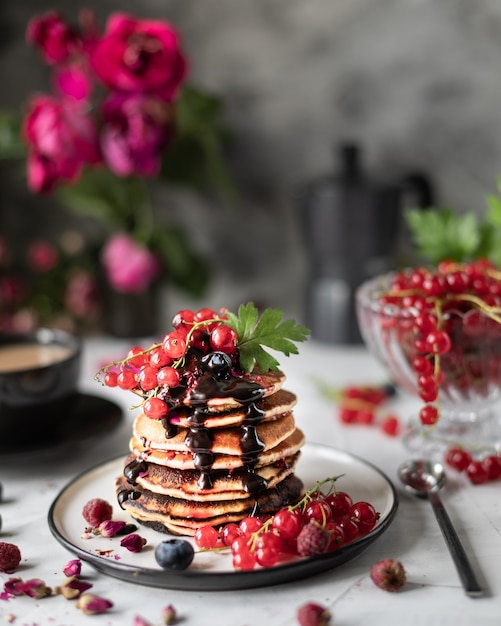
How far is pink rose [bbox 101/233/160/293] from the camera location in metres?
1.89

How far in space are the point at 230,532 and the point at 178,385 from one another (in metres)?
0.17

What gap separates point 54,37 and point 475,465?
1.20m

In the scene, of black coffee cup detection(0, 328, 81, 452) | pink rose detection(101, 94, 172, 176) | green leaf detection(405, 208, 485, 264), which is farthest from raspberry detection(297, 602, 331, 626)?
pink rose detection(101, 94, 172, 176)

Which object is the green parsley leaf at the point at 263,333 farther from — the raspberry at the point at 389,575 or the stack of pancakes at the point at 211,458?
the raspberry at the point at 389,575

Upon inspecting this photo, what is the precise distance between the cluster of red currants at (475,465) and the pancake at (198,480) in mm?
326

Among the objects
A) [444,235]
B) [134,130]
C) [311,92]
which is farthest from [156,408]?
→ [311,92]

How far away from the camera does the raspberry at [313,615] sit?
29.5 inches

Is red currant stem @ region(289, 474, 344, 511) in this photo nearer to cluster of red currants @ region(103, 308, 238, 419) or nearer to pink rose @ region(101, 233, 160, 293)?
cluster of red currants @ region(103, 308, 238, 419)

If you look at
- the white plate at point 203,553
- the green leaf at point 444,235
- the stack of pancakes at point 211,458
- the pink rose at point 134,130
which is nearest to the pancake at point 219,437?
the stack of pancakes at point 211,458

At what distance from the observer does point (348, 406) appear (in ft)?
4.78

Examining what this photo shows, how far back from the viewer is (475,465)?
113 centimetres

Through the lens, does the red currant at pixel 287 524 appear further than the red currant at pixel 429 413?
No

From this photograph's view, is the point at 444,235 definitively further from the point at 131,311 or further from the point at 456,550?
the point at 131,311

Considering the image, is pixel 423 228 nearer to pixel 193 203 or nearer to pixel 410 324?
pixel 410 324
